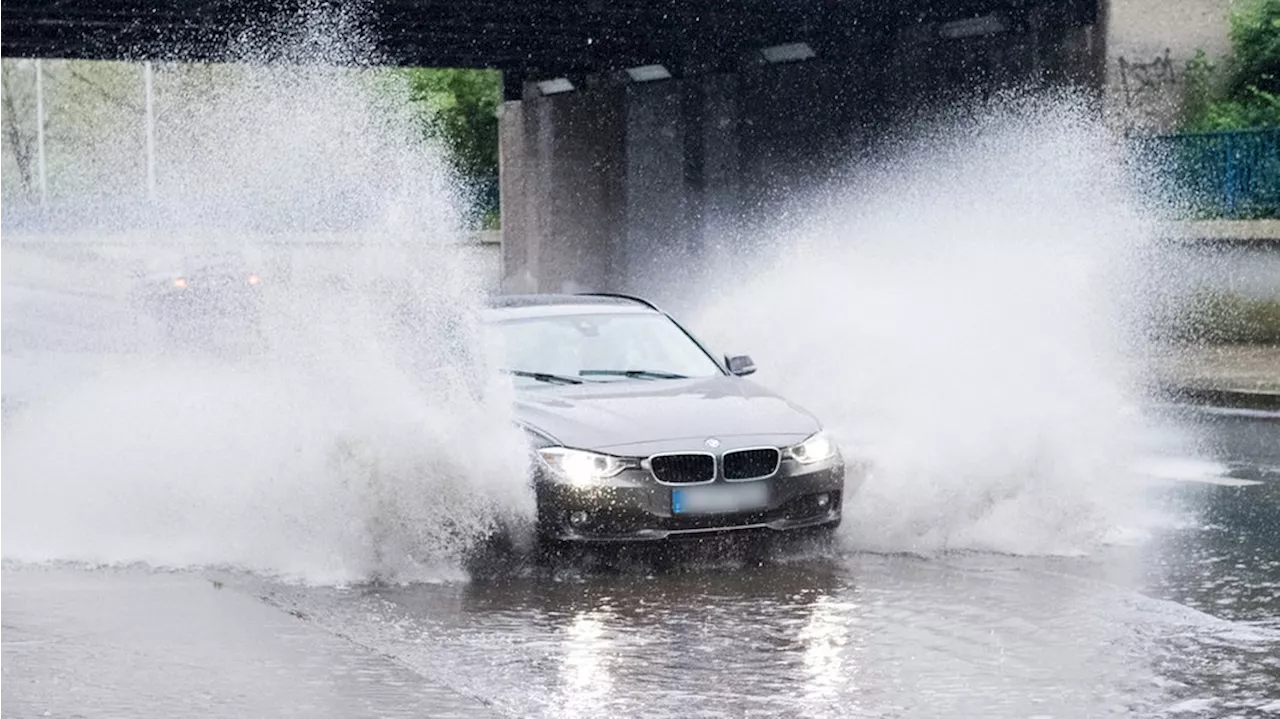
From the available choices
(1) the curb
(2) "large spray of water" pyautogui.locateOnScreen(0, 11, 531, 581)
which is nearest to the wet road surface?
(2) "large spray of water" pyautogui.locateOnScreen(0, 11, 531, 581)

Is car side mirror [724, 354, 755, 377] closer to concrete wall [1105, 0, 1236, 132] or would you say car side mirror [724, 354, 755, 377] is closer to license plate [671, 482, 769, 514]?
license plate [671, 482, 769, 514]

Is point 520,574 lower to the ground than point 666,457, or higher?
lower

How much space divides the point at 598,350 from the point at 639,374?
0.30 metres

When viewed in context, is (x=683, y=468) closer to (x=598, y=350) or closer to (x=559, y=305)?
(x=598, y=350)

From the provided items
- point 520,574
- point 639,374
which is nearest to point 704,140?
point 639,374

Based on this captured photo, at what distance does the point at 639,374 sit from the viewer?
11.3m

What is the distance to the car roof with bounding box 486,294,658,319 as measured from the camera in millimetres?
11711

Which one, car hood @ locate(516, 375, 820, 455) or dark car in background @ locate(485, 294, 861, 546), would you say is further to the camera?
car hood @ locate(516, 375, 820, 455)

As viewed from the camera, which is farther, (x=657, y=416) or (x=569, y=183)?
(x=569, y=183)

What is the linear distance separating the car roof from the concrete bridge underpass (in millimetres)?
14018

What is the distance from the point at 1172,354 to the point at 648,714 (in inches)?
775

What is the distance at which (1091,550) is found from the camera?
10.7m

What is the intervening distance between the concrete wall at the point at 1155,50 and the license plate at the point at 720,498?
17744mm

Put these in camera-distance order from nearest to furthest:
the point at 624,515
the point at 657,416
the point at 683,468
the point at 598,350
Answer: the point at 624,515
the point at 683,468
the point at 657,416
the point at 598,350
